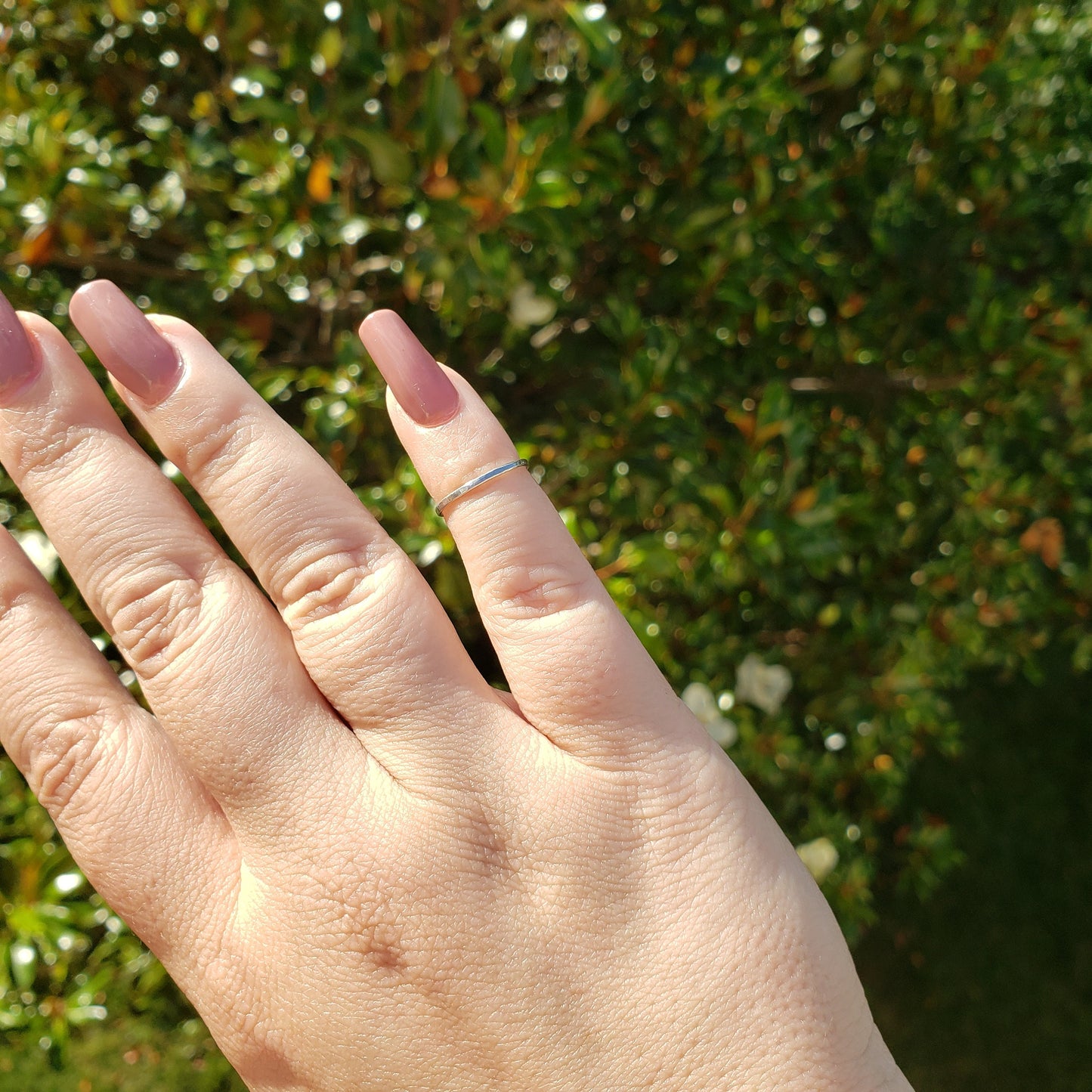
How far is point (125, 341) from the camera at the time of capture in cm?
142

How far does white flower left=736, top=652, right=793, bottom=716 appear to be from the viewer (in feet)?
7.33

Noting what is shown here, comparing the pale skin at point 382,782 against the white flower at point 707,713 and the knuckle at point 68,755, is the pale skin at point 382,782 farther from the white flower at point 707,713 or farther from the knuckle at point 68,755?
the white flower at point 707,713

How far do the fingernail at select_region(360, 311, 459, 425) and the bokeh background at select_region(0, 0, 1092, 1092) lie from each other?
34 centimetres

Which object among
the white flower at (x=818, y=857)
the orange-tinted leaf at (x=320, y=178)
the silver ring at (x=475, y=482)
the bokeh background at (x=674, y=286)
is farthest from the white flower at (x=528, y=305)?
the white flower at (x=818, y=857)

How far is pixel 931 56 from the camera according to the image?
231 cm

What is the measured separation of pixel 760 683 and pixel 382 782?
123cm

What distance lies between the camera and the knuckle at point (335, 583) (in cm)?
142

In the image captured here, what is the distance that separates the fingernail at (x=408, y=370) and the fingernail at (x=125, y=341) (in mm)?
358

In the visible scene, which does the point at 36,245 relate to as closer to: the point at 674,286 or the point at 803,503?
the point at 674,286

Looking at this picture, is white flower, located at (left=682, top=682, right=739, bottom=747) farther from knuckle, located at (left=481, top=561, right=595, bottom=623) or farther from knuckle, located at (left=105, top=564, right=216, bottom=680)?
knuckle, located at (left=105, top=564, right=216, bottom=680)

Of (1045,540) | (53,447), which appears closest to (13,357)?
(53,447)

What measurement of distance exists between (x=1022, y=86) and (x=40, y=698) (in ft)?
9.98

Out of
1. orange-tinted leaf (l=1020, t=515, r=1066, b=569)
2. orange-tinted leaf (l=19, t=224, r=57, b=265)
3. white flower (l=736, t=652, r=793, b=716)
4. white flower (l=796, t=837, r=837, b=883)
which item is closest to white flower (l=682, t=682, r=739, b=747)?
white flower (l=736, t=652, r=793, b=716)

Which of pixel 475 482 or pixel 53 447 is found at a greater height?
pixel 53 447
